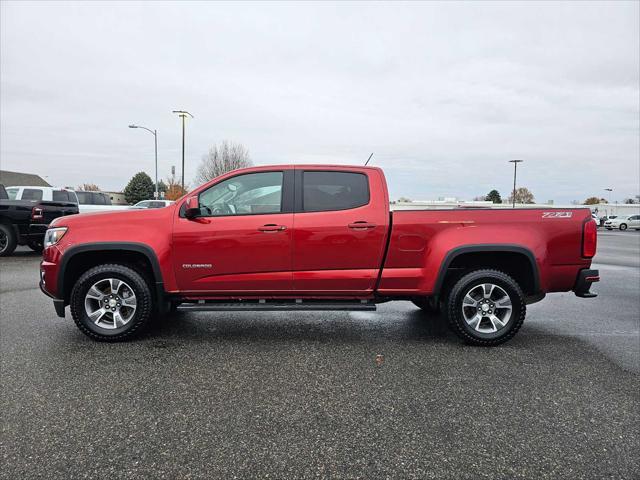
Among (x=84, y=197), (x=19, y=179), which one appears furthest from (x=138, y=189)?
(x=84, y=197)

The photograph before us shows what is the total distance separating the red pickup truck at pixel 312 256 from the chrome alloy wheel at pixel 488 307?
10mm

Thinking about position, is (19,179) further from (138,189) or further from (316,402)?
(316,402)

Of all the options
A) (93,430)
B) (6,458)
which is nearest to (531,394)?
(93,430)

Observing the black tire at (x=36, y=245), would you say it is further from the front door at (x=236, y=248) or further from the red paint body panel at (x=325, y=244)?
the front door at (x=236, y=248)

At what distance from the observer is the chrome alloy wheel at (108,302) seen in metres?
4.14

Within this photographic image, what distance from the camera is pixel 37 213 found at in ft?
34.3

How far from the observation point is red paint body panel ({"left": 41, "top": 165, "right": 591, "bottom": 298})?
4109 millimetres

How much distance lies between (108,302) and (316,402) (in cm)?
255

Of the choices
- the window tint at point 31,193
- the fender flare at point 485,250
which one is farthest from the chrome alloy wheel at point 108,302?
the window tint at point 31,193

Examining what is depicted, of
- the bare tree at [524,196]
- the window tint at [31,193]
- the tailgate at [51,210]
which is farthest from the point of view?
the bare tree at [524,196]

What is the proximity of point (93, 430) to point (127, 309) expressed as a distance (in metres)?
1.88

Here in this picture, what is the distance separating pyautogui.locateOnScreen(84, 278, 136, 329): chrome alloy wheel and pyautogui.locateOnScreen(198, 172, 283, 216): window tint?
3.95 feet

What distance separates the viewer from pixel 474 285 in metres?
4.15

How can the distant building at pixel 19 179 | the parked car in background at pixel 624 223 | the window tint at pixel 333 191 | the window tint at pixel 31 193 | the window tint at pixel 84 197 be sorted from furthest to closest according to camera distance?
the distant building at pixel 19 179 < the parked car in background at pixel 624 223 < the window tint at pixel 84 197 < the window tint at pixel 31 193 < the window tint at pixel 333 191
